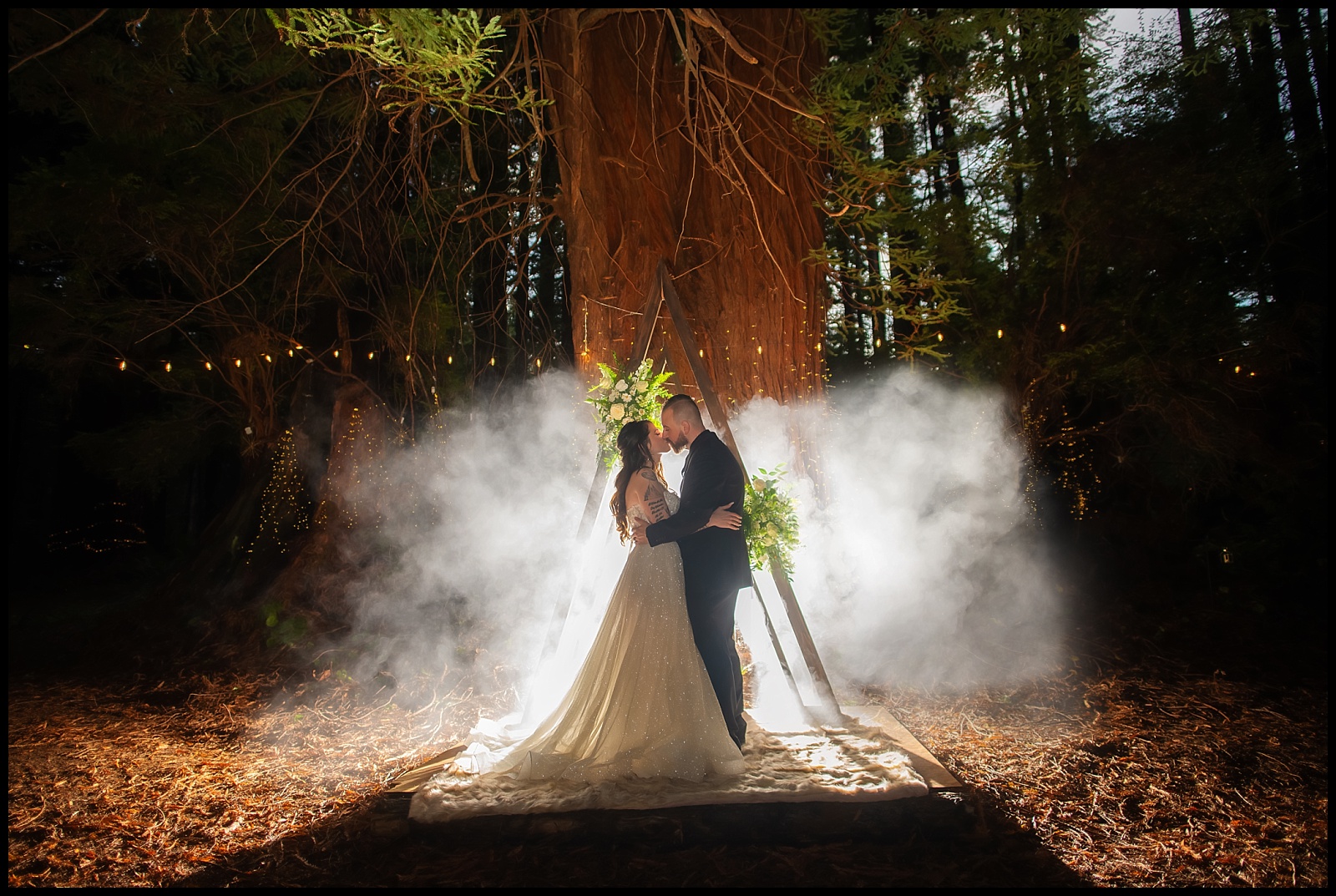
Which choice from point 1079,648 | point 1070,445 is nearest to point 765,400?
point 1079,648

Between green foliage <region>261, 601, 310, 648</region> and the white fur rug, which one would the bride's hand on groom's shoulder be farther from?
green foliage <region>261, 601, 310, 648</region>

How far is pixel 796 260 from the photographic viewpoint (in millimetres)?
4410

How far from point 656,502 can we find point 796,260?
6.21 feet

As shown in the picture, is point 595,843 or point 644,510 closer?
point 595,843

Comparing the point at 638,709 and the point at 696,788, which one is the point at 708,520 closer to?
the point at 638,709

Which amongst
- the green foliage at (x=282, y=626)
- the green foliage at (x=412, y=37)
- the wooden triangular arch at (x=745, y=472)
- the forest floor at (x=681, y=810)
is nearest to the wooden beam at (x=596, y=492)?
the wooden triangular arch at (x=745, y=472)

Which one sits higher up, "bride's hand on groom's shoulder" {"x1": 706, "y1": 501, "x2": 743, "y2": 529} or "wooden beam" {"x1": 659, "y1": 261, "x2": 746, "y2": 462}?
"wooden beam" {"x1": 659, "y1": 261, "x2": 746, "y2": 462}

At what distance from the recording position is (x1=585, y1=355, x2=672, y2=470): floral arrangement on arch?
12.6ft

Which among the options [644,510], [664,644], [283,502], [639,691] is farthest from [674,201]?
[283,502]

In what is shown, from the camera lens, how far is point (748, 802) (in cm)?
297

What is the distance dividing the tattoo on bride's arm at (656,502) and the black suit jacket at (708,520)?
8 centimetres

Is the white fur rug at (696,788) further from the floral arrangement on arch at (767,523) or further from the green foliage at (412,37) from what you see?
the green foliage at (412,37)

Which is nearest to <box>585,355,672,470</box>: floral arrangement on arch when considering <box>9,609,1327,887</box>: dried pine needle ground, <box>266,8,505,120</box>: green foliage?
<box>266,8,505,120</box>: green foliage

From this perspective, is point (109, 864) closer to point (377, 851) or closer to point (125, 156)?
point (377, 851)
